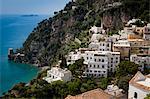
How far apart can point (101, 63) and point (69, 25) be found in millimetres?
14705

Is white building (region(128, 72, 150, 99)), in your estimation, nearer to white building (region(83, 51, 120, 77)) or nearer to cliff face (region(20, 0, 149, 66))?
white building (region(83, 51, 120, 77))

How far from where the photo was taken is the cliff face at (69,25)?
2600 centimetres

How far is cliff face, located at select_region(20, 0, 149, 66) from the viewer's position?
85.3 feet

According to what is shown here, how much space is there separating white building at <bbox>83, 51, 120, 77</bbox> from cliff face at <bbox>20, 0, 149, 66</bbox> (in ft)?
23.8

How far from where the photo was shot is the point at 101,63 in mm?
18031

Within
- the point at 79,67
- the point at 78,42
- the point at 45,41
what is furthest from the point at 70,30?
the point at 79,67

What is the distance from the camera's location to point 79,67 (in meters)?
18.5

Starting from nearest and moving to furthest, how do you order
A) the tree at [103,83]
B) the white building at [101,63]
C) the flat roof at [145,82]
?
the flat roof at [145,82] → the tree at [103,83] → the white building at [101,63]

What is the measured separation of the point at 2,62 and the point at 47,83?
17.9 m

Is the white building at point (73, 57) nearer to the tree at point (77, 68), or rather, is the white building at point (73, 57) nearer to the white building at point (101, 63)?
the tree at point (77, 68)

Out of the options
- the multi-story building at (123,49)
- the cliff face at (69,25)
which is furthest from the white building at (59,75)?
the cliff face at (69,25)

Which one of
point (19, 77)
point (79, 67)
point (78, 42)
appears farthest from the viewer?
point (19, 77)

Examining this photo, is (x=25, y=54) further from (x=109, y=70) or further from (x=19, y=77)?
(x=109, y=70)

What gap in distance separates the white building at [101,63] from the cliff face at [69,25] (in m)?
7.25
